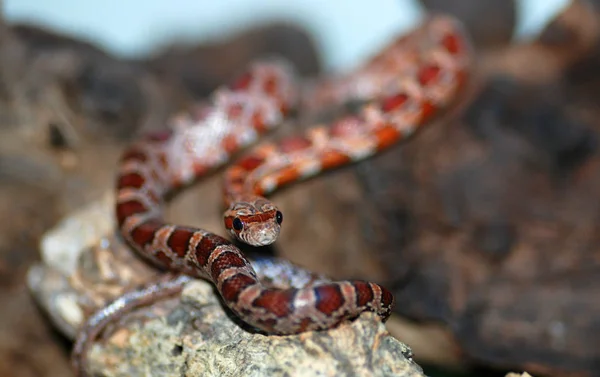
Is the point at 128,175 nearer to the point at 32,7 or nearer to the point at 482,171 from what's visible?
the point at 482,171

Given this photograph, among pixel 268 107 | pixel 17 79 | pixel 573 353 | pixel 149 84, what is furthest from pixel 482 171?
pixel 17 79

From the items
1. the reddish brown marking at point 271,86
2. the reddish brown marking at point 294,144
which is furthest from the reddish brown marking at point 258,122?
the reddish brown marking at point 294,144

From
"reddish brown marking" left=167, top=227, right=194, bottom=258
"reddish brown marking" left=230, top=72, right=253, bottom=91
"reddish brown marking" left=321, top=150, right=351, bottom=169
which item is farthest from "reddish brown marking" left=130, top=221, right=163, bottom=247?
"reddish brown marking" left=230, top=72, right=253, bottom=91

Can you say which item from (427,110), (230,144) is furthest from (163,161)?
(427,110)

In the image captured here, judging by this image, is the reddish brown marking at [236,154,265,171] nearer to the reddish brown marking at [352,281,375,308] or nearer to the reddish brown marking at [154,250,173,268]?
the reddish brown marking at [154,250,173,268]

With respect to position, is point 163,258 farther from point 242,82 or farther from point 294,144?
point 242,82
